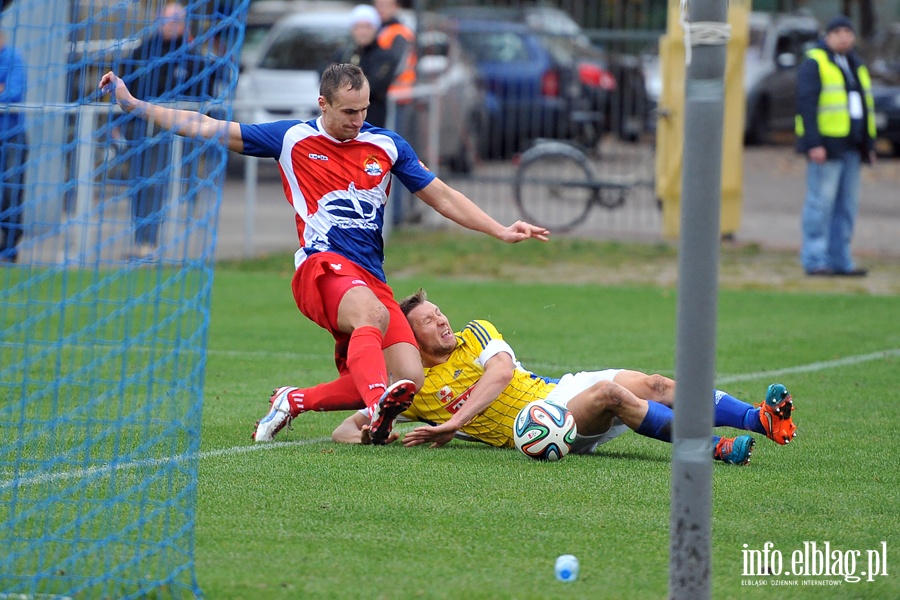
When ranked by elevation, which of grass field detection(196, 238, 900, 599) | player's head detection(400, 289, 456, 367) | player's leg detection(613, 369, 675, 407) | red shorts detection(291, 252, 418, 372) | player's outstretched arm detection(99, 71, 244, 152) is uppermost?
player's outstretched arm detection(99, 71, 244, 152)

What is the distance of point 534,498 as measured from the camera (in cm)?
510

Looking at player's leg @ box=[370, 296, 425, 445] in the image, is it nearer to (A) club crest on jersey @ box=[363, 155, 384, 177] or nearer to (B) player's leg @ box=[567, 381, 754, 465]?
(A) club crest on jersey @ box=[363, 155, 384, 177]

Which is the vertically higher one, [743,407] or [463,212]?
[463,212]

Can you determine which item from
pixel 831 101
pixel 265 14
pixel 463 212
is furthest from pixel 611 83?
pixel 265 14

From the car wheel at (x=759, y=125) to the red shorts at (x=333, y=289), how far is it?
20352mm

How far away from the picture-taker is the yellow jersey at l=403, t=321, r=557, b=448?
5.99 m

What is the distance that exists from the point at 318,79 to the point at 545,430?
14.5 metres

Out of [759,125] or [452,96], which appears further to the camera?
[759,125]

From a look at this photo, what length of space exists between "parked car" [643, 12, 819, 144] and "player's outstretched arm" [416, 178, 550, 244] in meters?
19.7

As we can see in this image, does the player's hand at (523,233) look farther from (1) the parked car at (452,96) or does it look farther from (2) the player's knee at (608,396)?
(1) the parked car at (452,96)

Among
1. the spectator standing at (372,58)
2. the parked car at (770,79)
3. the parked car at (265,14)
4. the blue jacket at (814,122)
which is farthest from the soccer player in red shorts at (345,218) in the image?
the parked car at (770,79)

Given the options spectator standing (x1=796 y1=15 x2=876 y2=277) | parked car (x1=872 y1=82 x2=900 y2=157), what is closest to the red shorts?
spectator standing (x1=796 y1=15 x2=876 y2=277)

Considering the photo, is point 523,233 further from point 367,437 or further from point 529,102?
point 529,102

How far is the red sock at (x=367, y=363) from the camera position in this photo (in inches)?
228
